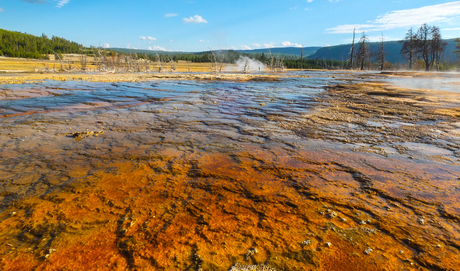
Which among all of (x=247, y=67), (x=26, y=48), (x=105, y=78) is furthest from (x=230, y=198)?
(x=26, y=48)

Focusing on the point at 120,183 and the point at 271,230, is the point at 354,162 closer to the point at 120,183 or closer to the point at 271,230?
the point at 271,230

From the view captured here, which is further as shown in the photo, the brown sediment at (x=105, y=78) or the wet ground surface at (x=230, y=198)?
the brown sediment at (x=105, y=78)

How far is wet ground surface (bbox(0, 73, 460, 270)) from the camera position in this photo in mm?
1837

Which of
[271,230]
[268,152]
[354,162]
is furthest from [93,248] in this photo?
[354,162]

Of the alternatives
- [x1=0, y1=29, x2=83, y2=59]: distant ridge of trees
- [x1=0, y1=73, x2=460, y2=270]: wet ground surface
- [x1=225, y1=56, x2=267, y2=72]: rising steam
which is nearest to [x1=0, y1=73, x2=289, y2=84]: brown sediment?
[x1=0, y1=73, x2=460, y2=270]: wet ground surface

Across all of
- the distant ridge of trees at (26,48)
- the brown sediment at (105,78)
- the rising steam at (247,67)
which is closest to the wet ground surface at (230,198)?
the brown sediment at (105,78)

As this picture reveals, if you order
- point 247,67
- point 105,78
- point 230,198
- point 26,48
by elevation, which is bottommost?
point 230,198

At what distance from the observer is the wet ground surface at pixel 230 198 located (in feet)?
6.03

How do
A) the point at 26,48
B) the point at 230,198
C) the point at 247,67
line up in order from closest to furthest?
the point at 230,198, the point at 247,67, the point at 26,48

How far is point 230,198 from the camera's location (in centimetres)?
274

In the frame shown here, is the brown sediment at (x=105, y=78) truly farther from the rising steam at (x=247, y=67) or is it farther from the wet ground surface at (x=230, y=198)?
the rising steam at (x=247, y=67)

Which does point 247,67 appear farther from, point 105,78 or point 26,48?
point 26,48

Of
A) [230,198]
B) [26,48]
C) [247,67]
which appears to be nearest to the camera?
[230,198]

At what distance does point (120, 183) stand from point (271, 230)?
2146 millimetres
